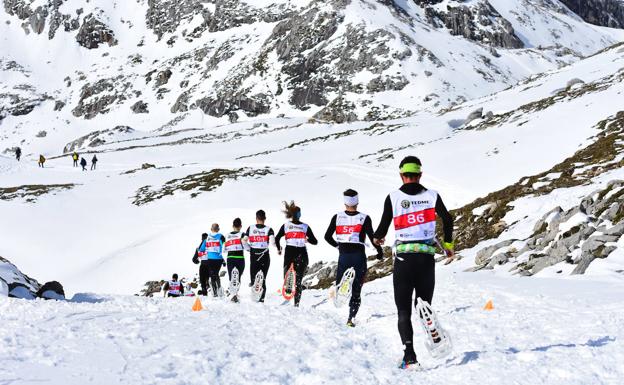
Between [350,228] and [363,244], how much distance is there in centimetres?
34

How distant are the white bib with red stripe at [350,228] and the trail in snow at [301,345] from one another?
133 centimetres

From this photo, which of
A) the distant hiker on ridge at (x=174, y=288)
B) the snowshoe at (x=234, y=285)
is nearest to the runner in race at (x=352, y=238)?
the snowshoe at (x=234, y=285)

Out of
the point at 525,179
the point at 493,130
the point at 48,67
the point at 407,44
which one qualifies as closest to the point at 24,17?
the point at 48,67

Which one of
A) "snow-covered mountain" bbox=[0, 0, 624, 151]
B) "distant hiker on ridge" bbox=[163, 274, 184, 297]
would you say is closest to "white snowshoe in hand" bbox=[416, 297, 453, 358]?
"distant hiker on ridge" bbox=[163, 274, 184, 297]

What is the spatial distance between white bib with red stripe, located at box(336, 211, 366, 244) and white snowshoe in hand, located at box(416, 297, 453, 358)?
3017 millimetres

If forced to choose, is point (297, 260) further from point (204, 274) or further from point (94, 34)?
point (94, 34)

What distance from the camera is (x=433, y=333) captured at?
19.2 ft

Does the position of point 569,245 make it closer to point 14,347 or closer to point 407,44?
point 14,347

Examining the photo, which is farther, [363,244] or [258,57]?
[258,57]

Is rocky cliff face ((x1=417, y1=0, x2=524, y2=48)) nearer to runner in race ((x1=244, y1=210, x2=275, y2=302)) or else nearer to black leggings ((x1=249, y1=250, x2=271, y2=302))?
runner in race ((x1=244, y1=210, x2=275, y2=302))

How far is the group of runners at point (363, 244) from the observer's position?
585 centimetres

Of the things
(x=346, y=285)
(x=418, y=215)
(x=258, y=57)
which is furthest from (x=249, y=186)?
(x=258, y=57)

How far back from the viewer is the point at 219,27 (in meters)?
160

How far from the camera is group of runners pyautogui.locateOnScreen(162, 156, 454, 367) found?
5.85 metres
